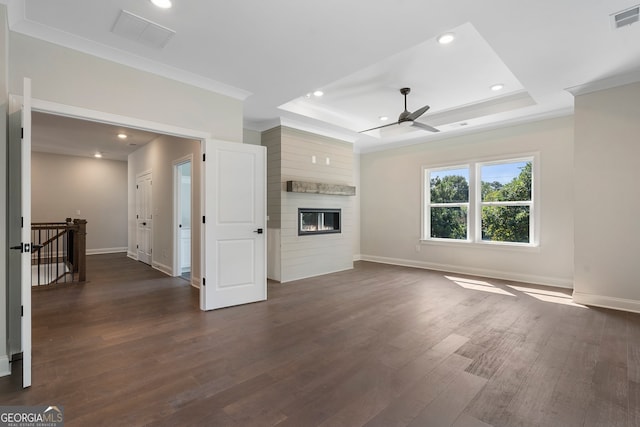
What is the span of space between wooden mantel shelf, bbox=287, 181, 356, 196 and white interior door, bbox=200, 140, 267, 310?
3.59ft

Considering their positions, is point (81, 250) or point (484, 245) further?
point (484, 245)

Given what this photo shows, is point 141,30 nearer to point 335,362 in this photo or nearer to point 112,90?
point 112,90

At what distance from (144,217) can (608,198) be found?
882 centimetres

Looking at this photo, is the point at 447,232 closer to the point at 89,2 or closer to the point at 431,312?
the point at 431,312

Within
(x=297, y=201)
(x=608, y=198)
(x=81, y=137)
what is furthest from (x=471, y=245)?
(x=81, y=137)

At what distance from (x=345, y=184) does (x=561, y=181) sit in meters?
3.77

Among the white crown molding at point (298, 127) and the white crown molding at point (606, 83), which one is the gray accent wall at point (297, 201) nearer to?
the white crown molding at point (298, 127)

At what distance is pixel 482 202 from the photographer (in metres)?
5.96

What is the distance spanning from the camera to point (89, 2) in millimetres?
2445

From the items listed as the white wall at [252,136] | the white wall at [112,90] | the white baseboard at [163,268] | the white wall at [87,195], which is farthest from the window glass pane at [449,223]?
the white wall at [87,195]

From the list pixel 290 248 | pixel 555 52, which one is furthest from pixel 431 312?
pixel 555 52

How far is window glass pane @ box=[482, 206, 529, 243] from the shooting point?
5484mm

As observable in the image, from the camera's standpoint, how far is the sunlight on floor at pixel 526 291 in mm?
4258

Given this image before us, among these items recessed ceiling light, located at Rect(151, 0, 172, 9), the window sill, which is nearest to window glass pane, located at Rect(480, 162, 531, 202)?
the window sill
